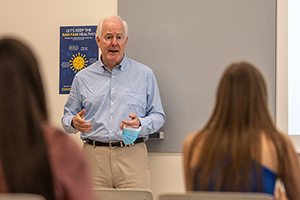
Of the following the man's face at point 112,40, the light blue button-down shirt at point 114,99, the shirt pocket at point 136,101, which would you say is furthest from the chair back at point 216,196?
the man's face at point 112,40

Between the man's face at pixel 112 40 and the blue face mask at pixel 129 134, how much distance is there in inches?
26.6

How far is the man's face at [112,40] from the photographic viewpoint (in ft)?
10.7

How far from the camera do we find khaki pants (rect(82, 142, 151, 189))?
124 inches

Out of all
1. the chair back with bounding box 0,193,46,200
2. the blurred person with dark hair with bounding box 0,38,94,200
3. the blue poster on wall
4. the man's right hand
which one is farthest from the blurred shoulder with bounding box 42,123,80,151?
the blue poster on wall

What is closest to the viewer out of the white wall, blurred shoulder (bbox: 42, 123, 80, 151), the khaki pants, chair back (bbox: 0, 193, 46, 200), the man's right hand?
chair back (bbox: 0, 193, 46, 200)

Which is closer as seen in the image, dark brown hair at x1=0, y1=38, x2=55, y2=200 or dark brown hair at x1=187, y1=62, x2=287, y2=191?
dark brown hair at x1=0, y1=38, x2=55, y2=200

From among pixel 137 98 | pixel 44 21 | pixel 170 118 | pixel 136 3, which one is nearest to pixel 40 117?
pixel 137 98

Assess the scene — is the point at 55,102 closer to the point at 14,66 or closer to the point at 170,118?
the point at 170,118

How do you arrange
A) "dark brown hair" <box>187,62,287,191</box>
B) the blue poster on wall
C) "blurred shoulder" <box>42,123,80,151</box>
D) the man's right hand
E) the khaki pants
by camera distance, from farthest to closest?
the blue poster on wall < the khaki pants < the man's right hand < "dark brown hair" <box>187,62,287,191</box> < "blurred shoulder" <box>42,123,80,151</box>

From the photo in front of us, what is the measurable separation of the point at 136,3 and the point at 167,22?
37cm

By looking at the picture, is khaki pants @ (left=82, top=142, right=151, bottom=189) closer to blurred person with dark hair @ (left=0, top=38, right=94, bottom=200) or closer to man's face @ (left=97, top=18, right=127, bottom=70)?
man's face @ (left=97, top=18, right=127, bottom=70)

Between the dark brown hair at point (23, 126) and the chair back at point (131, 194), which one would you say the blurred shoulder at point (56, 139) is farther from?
the chair back at point (131, 194)

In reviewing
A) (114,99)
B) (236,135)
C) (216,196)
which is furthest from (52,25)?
(216,196)

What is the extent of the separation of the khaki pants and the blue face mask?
17cm
